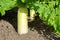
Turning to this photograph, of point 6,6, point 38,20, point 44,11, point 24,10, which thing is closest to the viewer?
point 44,11

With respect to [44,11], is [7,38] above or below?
below

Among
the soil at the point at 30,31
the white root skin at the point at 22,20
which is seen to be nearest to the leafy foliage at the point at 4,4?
the white root skin at the point at 22,20

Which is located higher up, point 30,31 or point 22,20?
point 22,20

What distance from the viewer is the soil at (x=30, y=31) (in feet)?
9.45

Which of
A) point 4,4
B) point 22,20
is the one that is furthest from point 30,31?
point 4,4

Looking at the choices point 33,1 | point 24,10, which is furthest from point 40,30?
point 33,1

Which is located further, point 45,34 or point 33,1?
point 45,34

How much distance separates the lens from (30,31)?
3.01 m

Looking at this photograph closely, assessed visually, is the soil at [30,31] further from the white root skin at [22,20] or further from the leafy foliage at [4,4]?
the leafy foliage at [4,4]

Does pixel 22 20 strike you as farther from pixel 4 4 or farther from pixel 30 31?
pixel 4 4

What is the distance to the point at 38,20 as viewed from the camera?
10.9 feet

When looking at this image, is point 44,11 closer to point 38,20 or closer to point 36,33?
point 36,33

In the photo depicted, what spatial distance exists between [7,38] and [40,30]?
51cm

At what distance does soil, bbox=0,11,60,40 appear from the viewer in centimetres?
288
